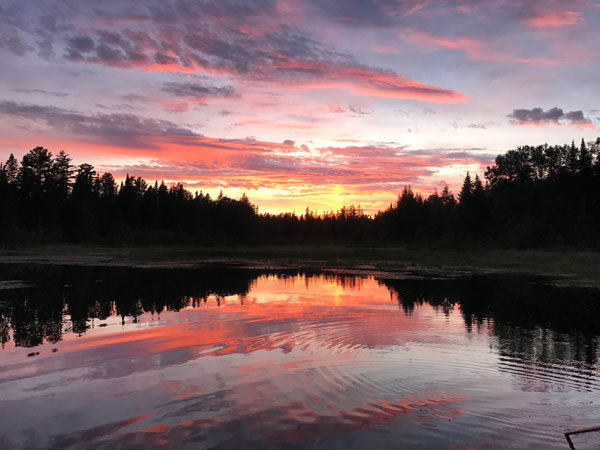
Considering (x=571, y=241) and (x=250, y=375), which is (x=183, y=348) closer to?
(x=250, y=375)

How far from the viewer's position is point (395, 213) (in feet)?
457

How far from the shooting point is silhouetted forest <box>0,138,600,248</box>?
253 ft

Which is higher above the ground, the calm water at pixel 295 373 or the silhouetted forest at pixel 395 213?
the silhouetted forest at pixel 395 213

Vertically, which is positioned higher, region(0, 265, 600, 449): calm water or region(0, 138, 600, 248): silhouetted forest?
region(0, 138, 600, 248): silhouetted forest

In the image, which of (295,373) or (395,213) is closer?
(295,373)

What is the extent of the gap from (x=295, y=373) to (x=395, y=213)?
131m

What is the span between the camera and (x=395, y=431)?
8516mm

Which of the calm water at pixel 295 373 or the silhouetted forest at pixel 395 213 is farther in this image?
the silhouetted forest at pixel 395 213

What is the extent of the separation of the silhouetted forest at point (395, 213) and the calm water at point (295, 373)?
55.1m

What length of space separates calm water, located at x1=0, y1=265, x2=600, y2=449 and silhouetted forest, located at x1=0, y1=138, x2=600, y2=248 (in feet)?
181

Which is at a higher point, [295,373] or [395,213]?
[395,213]

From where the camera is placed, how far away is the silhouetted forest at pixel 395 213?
253 feet

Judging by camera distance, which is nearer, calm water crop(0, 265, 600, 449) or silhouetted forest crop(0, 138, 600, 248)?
calm water crop(0, 265, 600, 449)

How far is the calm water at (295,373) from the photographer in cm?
845
